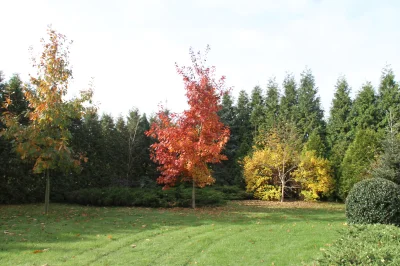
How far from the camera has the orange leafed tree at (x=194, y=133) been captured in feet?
43.3

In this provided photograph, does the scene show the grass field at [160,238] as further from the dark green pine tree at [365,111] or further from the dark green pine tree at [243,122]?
the dark green pine tree at [243,122]

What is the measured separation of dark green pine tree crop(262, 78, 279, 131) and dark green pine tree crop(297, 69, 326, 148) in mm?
1693

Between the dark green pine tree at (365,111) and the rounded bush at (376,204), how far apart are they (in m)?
12.0

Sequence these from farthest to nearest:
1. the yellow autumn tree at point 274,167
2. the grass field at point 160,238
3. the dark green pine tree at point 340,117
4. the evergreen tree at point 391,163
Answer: the dark green pine tree at point 340,117
the yellow autumn tree at point 274,167
the evergreen tree at point 391,163
the grass field at point 160,238

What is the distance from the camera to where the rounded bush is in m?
8.61

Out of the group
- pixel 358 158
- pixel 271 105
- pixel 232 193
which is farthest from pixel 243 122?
pixel 358 158

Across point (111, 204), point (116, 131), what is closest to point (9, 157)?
point (111, 204)

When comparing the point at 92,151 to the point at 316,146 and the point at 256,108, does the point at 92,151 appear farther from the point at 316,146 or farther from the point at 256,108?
the point at 316,146

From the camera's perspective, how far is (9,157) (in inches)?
554

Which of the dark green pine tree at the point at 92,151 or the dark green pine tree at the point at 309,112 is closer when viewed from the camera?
the dark green pine tree at the point at 92,151

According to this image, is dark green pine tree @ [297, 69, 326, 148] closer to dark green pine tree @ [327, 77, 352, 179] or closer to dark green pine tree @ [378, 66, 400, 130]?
dark green pine tree @ [327, 77, 352, 179]

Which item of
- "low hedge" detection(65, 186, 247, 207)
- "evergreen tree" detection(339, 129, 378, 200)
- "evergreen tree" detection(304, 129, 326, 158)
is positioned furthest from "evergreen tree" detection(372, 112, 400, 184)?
"low hedge" detection(65, 186, 247, 207)

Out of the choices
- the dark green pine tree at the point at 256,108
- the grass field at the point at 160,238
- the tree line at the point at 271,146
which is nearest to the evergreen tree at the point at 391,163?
the tree line at the point at 271,146

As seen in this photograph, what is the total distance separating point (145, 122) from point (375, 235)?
17.4 meters
